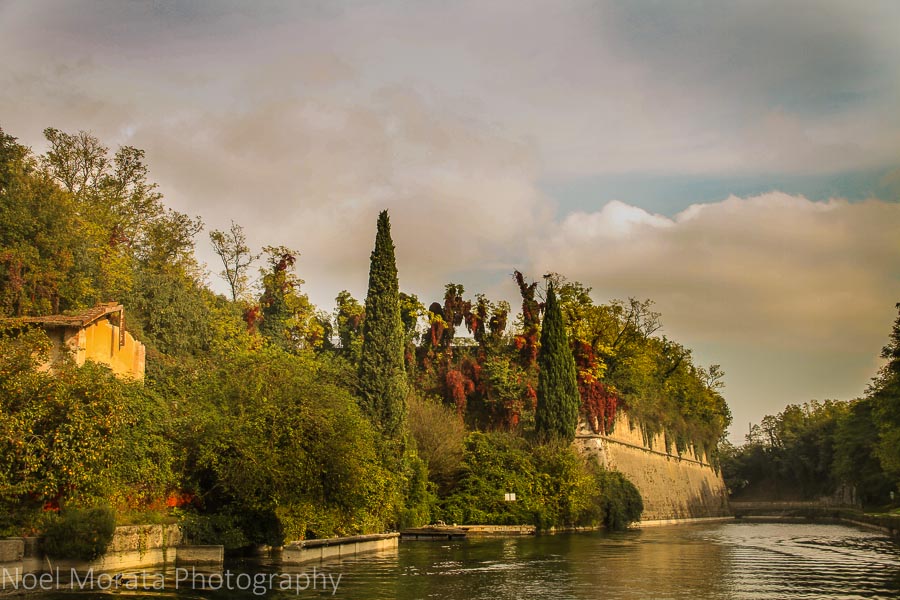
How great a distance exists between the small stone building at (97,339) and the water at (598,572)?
8.02m

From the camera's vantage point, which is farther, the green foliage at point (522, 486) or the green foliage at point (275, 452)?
the green foliage at point (522, 486)

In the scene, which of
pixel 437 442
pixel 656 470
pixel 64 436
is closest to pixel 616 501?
pixel 437 442

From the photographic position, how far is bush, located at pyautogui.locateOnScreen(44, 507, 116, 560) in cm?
1698

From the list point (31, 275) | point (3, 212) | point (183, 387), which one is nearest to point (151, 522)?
point (183, 387)

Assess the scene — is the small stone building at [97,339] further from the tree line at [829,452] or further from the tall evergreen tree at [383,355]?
the tree line at [829,452]

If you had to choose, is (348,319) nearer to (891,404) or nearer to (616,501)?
(616,501)

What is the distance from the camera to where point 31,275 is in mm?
29984

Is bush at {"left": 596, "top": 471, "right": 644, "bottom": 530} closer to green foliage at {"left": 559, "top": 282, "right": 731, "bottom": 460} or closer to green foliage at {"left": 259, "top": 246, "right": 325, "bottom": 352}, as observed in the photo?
green foliage at {"left": 559, "top": 282, "right": 731, "bottom": 460}

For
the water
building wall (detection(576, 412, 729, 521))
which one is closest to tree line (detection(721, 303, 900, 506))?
building wall (detection(576, 412, 729, 521))

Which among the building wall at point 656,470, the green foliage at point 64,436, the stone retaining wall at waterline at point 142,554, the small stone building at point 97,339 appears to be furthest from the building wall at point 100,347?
the building wall at point 656,470

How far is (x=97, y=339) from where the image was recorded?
25016 millimetres

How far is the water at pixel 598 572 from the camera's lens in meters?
16.5

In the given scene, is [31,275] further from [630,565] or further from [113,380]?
[630,565]

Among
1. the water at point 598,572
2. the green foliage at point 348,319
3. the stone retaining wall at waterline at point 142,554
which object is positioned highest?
the green foliage at point 348,319
